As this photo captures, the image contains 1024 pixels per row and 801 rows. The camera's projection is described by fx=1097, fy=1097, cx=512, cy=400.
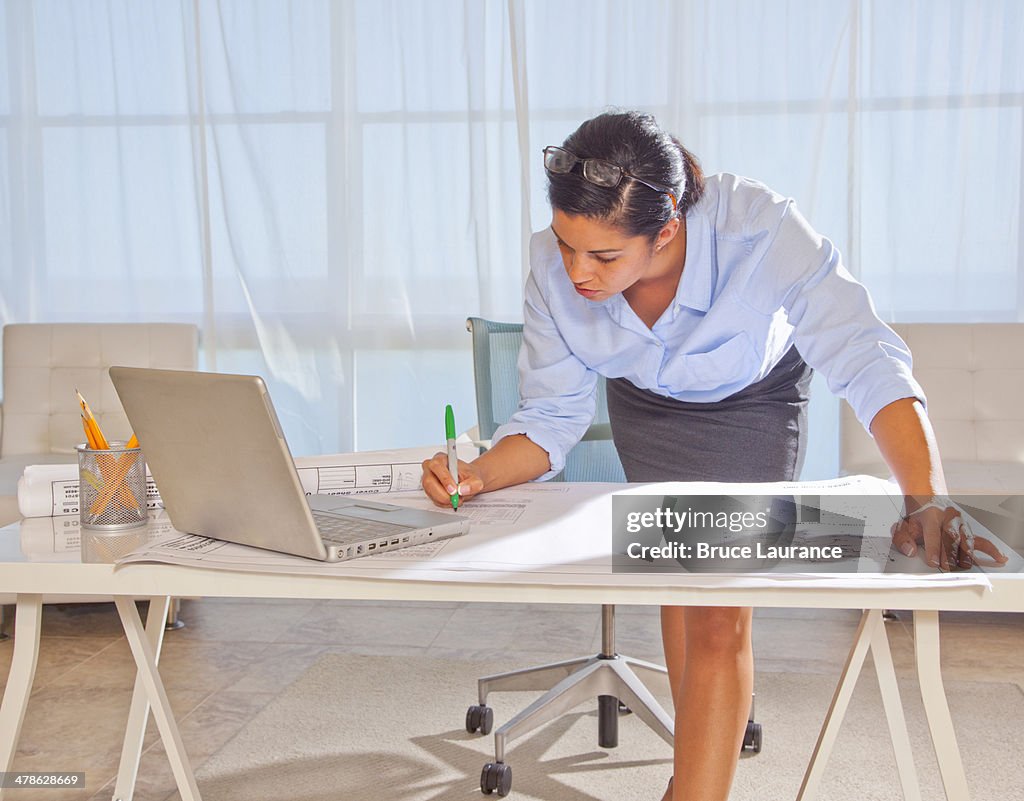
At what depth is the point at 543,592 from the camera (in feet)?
3.30

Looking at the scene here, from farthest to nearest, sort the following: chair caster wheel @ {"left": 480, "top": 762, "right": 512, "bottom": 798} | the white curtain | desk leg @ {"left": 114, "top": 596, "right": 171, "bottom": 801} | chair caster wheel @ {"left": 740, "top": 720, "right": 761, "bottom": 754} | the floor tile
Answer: the white curtain
the floor tile
chair caster wheel @ {"left": 740, "top": 720, "right": 761, "bottom": 754}
chair caster wheel @ {"left": 480, "top": 762, "right": 512, "bottom": 798}
desk leg @ {"left": 114, "top": 596, "right": 171, "bottom": 801}

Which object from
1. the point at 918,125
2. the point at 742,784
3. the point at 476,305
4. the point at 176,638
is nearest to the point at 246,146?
the point at 476,305

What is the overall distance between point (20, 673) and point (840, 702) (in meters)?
1.01

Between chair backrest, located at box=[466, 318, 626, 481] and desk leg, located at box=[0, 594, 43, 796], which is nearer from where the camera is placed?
desk leg, located at box=[0, 594, 43, 796]

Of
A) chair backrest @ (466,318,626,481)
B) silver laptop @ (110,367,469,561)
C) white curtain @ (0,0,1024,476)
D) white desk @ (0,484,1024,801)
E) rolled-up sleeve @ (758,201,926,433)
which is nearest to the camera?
white desk @ (0,484,1024,801)

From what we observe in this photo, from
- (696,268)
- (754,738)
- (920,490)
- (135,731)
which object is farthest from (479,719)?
(920,490)

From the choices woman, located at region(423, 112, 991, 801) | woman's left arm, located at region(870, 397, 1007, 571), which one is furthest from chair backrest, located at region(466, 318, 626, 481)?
woman's left arm, located at region(870, 397, 1007, 571)

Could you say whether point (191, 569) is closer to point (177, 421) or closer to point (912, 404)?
point (177, 421)

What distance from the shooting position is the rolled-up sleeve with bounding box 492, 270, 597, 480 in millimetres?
1700

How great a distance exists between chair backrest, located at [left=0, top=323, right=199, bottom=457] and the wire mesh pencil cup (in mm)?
2303

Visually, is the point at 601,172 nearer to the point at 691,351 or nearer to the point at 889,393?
the point at 691,351

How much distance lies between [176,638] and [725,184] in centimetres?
200

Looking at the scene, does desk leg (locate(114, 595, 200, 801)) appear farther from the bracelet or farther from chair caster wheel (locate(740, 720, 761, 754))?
chair caster wheel (locate(740, 720, 761, 754))

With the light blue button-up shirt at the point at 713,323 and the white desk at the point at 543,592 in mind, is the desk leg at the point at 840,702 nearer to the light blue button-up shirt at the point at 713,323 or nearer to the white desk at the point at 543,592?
the white desk at the point at 543,592
